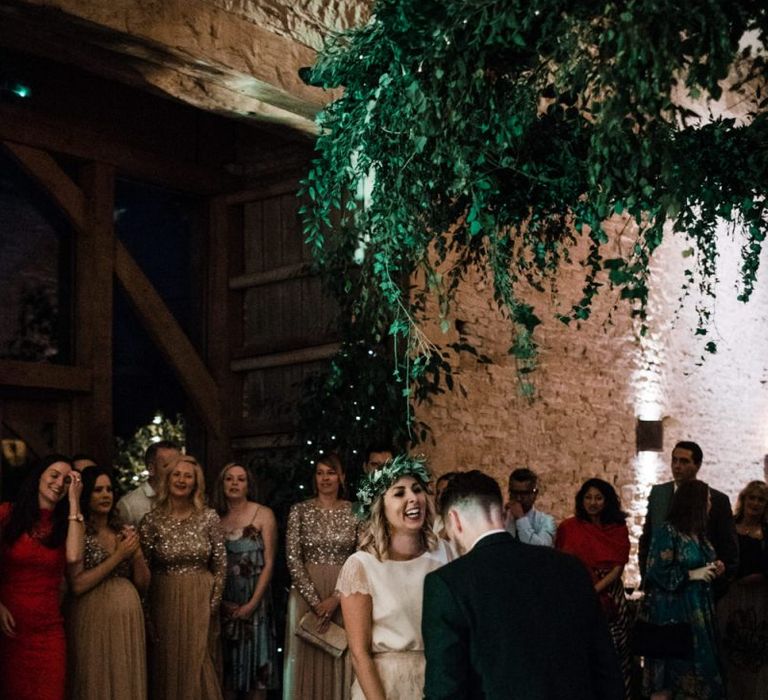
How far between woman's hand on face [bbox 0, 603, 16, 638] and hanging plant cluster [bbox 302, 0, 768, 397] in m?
2.22

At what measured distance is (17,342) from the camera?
25.6ft

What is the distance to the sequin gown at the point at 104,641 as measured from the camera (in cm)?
587

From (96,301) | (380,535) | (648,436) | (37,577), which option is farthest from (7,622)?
(648,436)

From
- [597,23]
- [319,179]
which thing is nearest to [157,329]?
[319,179]

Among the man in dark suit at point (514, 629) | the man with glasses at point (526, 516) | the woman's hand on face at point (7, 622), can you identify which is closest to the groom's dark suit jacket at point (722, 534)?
the man with glasses at point (526, 516)

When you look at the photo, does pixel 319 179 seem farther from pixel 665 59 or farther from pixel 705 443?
pixel 705 443

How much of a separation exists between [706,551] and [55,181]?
4503 millimetres

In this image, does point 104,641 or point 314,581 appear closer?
point 104,641

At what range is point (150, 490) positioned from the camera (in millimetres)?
6789

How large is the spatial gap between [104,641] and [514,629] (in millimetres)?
3314

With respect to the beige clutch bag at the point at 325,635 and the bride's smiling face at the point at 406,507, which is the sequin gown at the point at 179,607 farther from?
the bride's smiling face at the point at 406,507

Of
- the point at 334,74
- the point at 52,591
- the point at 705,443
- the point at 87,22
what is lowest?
the point at 52,591

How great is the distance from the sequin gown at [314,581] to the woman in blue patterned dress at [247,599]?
18 cm

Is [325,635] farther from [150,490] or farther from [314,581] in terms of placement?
[150,490]
